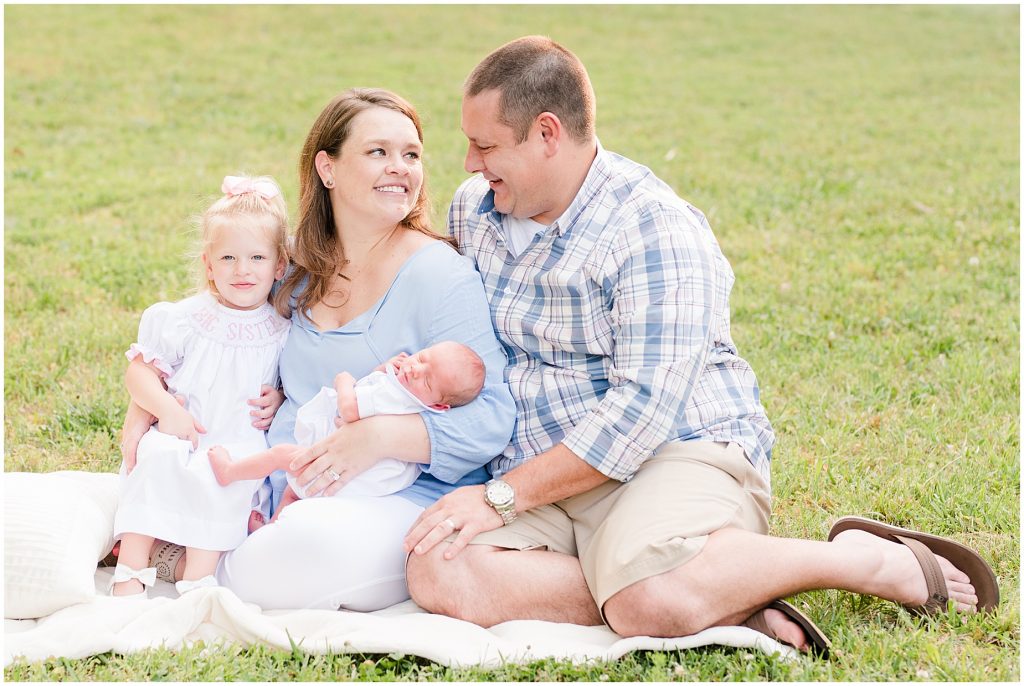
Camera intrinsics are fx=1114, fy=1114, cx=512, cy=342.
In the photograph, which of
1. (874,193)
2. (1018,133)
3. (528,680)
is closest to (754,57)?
(1018,133)

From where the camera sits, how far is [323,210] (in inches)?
150

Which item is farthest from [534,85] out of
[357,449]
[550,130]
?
[357,449]

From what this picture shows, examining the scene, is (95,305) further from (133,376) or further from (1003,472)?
(1003,472)

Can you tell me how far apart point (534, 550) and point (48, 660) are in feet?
4.53

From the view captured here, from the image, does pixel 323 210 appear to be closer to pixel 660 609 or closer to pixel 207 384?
pixel 207 384

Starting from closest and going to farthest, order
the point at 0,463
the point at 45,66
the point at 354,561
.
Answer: the point at 354,561 → the point at 0,463 → the point at 45,66

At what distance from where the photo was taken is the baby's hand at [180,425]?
11.7 feet

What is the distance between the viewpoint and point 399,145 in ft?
11.9

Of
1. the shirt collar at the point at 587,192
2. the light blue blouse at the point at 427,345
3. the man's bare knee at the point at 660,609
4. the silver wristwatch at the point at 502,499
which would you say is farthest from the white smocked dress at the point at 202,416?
the man's bare knee at the point at 660,609

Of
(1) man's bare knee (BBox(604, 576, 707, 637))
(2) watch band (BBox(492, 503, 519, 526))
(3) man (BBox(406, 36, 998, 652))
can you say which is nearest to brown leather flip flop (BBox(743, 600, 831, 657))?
(3) man (BBox(406, 36, 998, 652))

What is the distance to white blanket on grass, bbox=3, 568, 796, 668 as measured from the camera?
2.99 metres

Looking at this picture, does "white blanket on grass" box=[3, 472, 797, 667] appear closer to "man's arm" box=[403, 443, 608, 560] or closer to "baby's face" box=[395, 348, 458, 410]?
"man's arm" box=[403, 443, 608, 560]

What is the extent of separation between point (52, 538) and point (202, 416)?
581 mm

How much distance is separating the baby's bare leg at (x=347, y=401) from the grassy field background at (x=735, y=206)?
0.74 m
